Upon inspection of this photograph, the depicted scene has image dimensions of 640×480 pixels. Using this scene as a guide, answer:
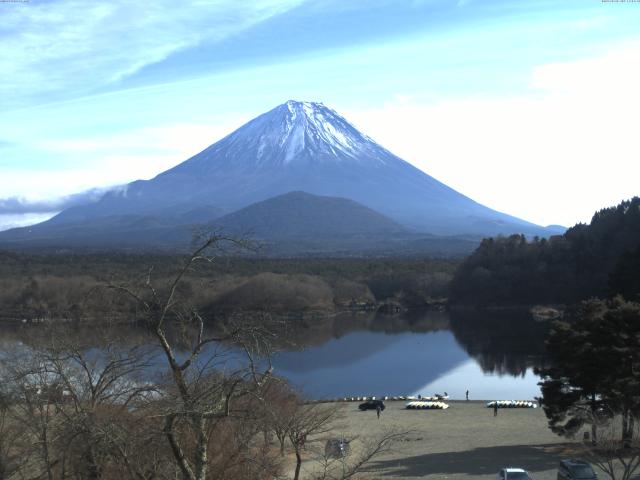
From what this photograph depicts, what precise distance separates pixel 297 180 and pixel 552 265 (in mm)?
96953

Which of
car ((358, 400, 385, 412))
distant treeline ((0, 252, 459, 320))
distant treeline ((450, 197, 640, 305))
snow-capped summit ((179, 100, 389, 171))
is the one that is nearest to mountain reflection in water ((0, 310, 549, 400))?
car ((358, 400, 385, 412))

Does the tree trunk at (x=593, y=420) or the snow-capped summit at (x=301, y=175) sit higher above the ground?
the snow-capped summit at (x=301, y=175)

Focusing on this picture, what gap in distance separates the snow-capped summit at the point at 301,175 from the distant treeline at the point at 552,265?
84947 millimetres

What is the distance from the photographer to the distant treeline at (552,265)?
1896 inches

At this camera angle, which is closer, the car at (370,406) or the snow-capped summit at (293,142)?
the car at (370,406)

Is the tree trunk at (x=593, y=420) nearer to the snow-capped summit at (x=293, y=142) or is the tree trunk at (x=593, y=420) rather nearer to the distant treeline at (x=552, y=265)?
the distant treeline at (x=552, y=265)

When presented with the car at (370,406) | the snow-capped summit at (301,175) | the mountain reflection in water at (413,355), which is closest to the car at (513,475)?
the mountain reflection in water at (413,355)

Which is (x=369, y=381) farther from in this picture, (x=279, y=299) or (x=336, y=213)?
(x=336, y=213)

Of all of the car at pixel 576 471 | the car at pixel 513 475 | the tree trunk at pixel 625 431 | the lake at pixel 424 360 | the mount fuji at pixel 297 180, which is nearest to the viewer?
the car at pixel 576 471

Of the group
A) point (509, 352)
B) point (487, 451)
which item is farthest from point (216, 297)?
point (487, 451)

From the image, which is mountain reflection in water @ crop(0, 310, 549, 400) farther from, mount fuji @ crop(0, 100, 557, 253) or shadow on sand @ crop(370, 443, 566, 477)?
mount fuji @ crop(0, 100, 557, 253)

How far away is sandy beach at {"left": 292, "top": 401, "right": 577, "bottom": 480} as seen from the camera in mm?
12117

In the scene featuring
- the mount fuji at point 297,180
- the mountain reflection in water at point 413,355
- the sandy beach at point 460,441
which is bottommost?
the mountain reflection in water at point 413,355

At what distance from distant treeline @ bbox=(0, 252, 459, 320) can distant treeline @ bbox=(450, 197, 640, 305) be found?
3.67 meters
